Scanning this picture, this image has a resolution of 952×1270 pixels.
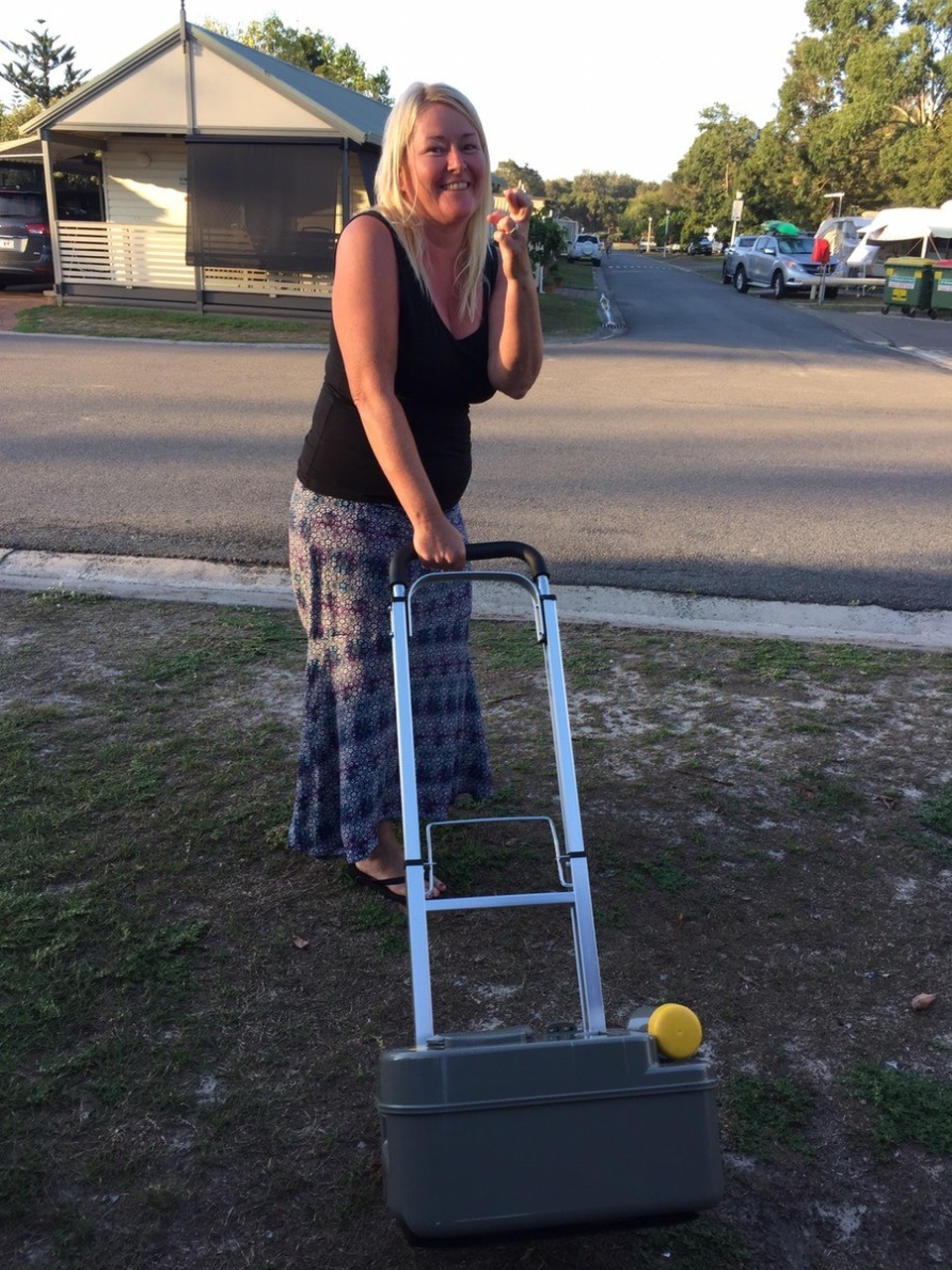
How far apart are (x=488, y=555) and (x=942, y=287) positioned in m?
25.6

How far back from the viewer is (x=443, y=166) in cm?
255

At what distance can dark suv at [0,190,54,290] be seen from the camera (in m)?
20.2

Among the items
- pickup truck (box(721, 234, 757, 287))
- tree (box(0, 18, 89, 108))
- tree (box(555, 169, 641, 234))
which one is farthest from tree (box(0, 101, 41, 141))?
tree (box(555, 169, 641, 234))

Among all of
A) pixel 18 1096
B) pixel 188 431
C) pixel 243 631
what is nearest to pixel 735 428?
pixel 188 431

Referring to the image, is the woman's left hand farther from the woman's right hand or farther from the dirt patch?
the dirt patch

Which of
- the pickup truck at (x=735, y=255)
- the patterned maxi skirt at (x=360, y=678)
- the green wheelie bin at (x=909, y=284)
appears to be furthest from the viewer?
the pickup truck at (x=735, y=255)

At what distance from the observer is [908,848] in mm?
3455

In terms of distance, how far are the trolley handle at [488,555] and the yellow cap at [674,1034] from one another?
102cm

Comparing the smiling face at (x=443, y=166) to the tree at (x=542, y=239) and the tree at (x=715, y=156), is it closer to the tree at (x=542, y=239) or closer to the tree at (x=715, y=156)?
the tree at (x=542, y=239)

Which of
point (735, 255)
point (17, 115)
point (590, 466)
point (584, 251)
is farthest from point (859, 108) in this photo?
point (590, 466)

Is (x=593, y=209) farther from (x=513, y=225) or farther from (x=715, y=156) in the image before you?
(x=513, y=225)

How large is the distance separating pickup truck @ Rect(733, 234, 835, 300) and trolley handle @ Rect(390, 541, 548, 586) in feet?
97.8

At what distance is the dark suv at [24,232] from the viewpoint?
2025cm

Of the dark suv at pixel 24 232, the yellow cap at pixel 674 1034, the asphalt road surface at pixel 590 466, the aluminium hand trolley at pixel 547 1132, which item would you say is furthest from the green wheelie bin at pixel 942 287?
the aluminium hand trolley at pixel 547 1132
